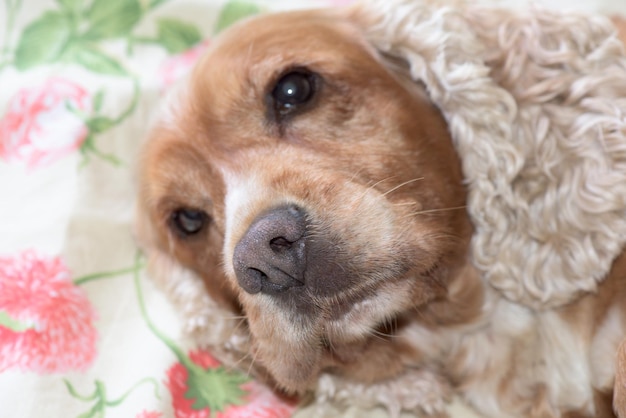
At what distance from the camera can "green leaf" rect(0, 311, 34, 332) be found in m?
1.92

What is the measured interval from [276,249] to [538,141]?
0.71 meters

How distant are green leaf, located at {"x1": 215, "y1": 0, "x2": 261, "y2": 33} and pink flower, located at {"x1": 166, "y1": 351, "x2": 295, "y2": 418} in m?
1.20

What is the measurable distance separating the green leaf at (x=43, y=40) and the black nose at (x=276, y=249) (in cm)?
133

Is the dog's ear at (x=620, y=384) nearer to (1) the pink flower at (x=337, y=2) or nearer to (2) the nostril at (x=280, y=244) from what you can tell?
(2) the nostril at (x=280, y=244)

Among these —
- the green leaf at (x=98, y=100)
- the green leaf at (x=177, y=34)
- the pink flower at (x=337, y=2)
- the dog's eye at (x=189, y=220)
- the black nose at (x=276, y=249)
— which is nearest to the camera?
the black nose at (x=276, y=249)

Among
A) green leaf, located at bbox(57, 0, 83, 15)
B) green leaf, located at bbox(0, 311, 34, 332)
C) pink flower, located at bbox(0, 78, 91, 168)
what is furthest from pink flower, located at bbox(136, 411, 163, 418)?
green leaf, located at bbox(57, 0, 83, 15)

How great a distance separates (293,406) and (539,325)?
2.09 ft

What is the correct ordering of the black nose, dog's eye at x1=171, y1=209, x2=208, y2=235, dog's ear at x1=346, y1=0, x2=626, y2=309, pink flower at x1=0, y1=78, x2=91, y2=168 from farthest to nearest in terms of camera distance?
pink flower at x1=0, y1=78, x2=91, y2=168, dog's eye at x1=171, y1=209, x2=208, y2=235, dog's ear at x1=346, y1=0, x2=626, y2=309, the black nose

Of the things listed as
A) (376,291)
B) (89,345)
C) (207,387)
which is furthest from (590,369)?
(89,345)

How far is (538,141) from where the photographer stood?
1.88m

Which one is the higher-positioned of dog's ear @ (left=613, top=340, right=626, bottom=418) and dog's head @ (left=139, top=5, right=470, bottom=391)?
dog's head @ (left=139, top=5, right=470, bottom=391)

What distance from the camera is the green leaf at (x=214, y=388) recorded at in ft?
6.39

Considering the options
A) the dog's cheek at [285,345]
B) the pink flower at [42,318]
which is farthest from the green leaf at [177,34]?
the dog's cheek at [285,345]

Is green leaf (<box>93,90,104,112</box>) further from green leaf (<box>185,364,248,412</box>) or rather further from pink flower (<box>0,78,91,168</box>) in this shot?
green leaf (<box>185,364,248,412</box>)
